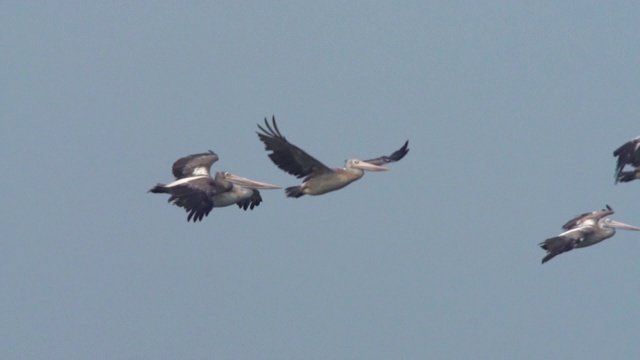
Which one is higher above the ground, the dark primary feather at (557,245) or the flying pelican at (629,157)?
the flying pelican at (629,157)

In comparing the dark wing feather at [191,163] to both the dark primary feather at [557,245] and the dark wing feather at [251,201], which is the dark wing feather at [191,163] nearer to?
the dark wing feather at [251,201]

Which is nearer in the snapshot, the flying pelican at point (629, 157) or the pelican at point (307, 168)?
the pelican at point (307, 168)

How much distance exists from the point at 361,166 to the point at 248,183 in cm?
311

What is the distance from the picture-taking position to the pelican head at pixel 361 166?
1107 inches

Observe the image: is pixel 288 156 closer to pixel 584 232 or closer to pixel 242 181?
pixel 242 181

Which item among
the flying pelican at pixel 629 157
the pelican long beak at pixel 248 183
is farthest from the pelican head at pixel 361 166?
the flying pelican at pixel 629 157

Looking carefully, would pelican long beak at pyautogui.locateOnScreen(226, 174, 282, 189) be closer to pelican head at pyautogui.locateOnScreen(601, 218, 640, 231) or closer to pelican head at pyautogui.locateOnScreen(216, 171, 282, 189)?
pelican head at pyautogui.locateOnScreen(216, 171, 282, 189)

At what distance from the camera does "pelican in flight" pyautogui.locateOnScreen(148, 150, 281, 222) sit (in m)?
27.1

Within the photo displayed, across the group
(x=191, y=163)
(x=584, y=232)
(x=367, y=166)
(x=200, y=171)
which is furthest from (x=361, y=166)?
(x=584, y=232)

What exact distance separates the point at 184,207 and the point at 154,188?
124cm

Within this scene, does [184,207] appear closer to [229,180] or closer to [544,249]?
[229,180]

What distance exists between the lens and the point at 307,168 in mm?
27453

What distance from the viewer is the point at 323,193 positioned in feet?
91.9

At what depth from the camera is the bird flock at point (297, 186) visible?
1060 inches
